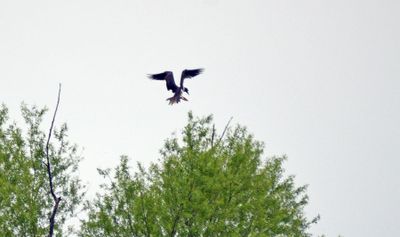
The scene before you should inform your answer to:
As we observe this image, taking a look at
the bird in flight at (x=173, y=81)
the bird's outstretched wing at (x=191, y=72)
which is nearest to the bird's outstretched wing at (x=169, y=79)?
the bird in flight at (x=173, y=81)

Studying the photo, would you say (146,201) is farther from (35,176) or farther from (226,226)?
(35,176)

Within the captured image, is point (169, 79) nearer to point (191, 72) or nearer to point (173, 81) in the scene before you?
point (173, 81)

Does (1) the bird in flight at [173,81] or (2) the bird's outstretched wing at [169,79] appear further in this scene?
(2) the bird's outstretched wing at [169,79]

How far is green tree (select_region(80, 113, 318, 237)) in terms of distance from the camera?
14328mm

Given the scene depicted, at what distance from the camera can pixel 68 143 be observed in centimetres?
1761

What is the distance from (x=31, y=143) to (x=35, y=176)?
1.08m

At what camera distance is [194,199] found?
14305 millimetres

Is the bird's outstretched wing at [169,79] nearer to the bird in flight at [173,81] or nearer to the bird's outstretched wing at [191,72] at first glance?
the bird in flight at [173,81]

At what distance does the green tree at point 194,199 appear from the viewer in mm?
14328

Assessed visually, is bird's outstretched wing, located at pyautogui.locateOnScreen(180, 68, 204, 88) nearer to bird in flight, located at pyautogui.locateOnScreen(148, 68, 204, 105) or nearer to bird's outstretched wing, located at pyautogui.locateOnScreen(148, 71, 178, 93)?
bird in flight, located at pyautogui.locateOnScreen(148, 68, 204, 105)

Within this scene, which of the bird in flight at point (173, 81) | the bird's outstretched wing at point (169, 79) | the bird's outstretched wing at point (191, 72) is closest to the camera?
the bird in flight at point (173, 81)

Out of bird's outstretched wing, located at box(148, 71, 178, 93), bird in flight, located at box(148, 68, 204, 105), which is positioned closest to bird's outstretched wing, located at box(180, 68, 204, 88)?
bird in flight, located at box(148, 68, 204, 105)

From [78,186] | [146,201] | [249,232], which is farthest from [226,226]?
[78,186]

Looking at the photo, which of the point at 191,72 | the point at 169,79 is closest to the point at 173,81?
the point at 169,79
